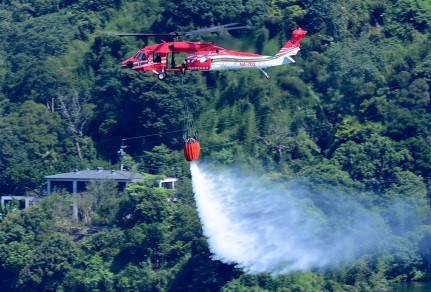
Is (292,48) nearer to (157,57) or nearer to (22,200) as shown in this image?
(157,57)

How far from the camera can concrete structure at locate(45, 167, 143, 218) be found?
238 feet

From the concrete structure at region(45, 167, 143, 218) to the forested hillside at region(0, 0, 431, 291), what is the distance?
0.72 meters

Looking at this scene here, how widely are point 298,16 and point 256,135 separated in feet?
20.7

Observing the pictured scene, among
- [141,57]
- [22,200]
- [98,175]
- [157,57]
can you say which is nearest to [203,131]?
[98,175]

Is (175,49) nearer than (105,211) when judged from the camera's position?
Yes

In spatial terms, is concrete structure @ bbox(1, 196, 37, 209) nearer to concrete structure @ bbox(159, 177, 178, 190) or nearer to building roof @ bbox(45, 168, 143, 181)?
building roof @ bbox(45, 168, 143, 181)

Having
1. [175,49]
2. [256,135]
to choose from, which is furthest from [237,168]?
[175,49]

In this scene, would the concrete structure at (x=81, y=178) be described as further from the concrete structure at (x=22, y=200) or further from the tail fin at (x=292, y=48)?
the tail fin at (x=292, y=48)

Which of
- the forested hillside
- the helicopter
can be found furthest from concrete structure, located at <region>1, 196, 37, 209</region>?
the helicopter

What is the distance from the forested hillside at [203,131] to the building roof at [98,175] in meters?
0.78

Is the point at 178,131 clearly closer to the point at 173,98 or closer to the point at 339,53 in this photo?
the point at 173,98

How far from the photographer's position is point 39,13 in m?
92.1

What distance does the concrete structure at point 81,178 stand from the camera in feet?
238

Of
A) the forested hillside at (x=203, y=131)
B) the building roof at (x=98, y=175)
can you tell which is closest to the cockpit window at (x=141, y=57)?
the forested hillside at (x=203, y=131)
